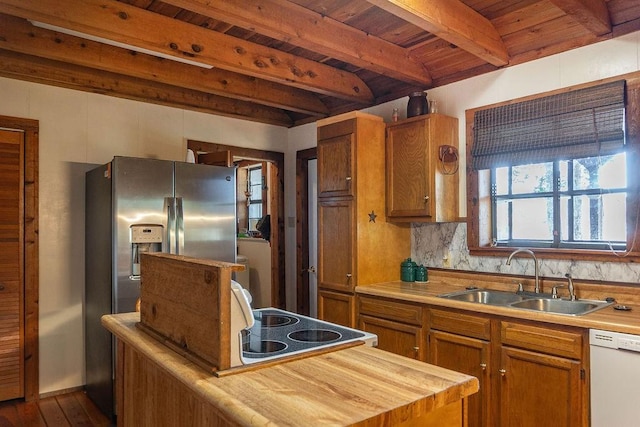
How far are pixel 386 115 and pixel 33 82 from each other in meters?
2.78

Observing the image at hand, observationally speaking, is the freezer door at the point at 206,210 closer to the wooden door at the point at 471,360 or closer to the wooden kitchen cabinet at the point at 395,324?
the wooden kitchen cabinet at the point at 395,324

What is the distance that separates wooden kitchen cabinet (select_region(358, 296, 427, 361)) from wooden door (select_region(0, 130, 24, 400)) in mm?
2501

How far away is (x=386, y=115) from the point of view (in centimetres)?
385

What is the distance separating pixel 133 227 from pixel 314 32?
1725mm

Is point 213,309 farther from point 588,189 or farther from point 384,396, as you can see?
point 588,189

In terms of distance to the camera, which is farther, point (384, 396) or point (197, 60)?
point (197, 60)

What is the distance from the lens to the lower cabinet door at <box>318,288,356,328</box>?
3336mm

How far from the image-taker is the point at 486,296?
3.01 m

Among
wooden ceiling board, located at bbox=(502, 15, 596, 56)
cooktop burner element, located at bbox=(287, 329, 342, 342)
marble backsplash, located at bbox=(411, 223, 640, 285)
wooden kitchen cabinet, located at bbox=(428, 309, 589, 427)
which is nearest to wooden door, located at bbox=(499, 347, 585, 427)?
wooden kitchen cabinet, located at bbox=(428, 309, 589, 427)

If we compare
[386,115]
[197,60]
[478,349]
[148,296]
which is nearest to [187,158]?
[197,60]

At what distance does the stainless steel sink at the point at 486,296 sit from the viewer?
113 inches

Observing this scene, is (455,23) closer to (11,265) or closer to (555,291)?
(555,291)

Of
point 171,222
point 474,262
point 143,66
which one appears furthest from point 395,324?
point 143,66

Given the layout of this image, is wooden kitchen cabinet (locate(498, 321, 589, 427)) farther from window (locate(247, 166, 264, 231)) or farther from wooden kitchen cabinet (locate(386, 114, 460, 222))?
window (locate(247, 166, 264, 231))
